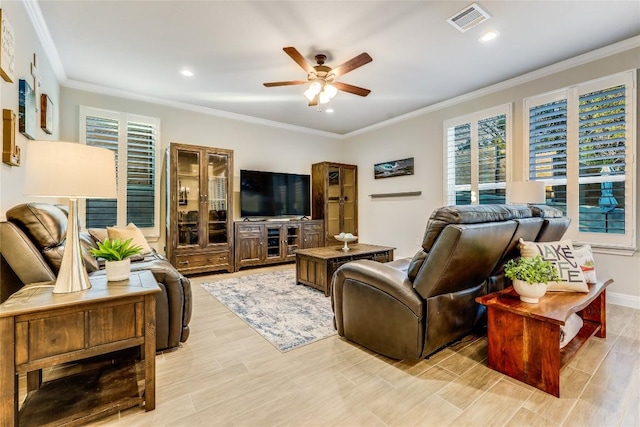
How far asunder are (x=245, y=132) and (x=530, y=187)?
466 cm

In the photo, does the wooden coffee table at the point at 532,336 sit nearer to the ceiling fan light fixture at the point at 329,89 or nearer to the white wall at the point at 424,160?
the white wall at the point at 424,160

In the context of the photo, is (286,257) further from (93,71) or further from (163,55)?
(93,71)

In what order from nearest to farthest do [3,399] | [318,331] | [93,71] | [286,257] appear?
[3,399] < [318,331] < [93,71] < [286,257]

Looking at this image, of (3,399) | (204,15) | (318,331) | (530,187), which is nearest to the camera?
(3,399)

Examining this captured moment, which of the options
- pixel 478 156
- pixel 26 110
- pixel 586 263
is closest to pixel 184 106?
pixel 26 110

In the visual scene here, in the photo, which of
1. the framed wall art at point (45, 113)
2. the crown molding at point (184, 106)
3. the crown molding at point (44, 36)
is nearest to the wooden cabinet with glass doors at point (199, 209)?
the crown molding at point (184, 106)

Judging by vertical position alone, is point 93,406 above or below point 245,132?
below

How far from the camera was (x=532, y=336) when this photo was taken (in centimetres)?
169

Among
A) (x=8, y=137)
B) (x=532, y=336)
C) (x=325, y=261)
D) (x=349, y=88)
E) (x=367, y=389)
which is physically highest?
(x=349, y=88)

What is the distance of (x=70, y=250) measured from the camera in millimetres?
1475

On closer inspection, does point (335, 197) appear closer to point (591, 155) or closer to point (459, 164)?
point (459, 164)

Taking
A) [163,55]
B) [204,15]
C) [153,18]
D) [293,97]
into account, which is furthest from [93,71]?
[293,97]

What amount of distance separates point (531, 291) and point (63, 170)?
2.71 meters

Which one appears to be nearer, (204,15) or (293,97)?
(204,15)
